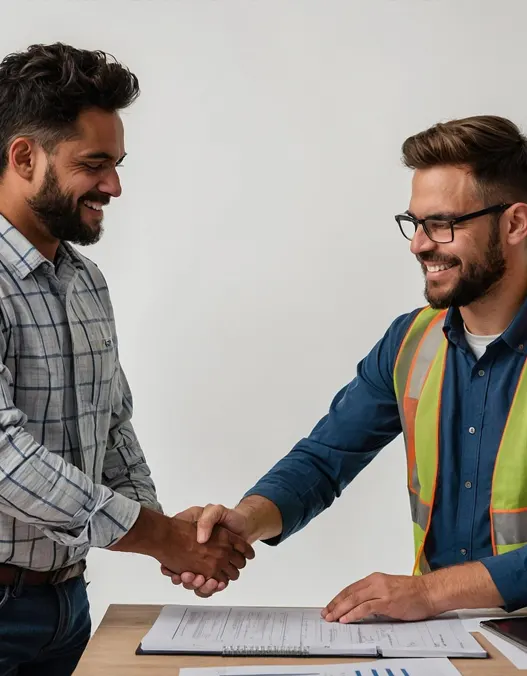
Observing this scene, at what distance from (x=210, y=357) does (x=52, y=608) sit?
1643mm

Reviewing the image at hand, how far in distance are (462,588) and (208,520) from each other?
59 centimetres

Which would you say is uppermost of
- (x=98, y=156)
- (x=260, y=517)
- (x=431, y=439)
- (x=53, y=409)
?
(x=98, y=156)

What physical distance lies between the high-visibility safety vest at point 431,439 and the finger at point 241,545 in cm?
38

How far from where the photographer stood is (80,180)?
6.41 ft

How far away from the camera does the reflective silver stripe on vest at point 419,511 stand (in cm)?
207

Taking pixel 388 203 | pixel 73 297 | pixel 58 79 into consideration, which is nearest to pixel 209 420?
pixel 388 203

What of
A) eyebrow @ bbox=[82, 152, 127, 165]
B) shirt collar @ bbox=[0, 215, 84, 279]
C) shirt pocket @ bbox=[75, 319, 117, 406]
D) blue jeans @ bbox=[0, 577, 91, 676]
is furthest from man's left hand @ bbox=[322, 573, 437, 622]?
eyebrow @ bbox=[82, 152, 127, 165]

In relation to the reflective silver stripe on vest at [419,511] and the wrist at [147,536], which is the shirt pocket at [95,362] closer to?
the wrist at [147,536]

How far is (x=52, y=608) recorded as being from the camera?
1.85 metres

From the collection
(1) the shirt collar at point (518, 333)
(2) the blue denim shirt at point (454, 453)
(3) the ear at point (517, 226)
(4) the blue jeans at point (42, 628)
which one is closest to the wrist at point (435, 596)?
(2) the blue denim shirt at point (454, 453)

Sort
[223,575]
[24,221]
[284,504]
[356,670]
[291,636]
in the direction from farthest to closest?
[284,504], [223,575], [24,221], [291,636], [356,670]

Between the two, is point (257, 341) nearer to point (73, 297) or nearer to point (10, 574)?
point (73, 297)

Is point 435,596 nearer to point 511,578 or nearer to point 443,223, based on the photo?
point 511,578

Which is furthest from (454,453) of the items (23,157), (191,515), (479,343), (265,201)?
(265,201)
